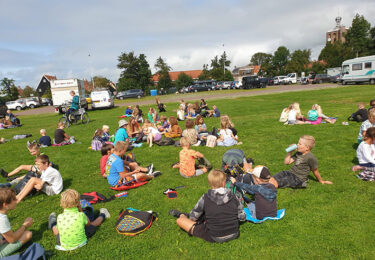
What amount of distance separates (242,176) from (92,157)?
619 cm

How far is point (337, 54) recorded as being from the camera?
62969mm

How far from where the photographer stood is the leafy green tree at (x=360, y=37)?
6088 cm

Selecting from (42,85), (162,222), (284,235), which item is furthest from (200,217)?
(42,85)

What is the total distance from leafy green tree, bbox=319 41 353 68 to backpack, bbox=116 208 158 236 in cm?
7191

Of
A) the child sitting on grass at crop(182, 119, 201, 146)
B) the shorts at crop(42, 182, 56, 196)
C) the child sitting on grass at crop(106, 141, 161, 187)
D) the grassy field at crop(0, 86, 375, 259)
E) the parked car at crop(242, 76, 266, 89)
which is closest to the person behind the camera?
the grassy field at crop(0, 86, 375, 259)

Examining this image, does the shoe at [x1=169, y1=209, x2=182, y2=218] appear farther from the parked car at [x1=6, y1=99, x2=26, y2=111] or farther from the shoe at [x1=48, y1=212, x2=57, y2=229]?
the parked car at [x1=6, y1=99, x2=26, y2=111]

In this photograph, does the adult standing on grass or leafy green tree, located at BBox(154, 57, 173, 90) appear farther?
leafy green tree, located at BBox(154, 57, 173, 90)

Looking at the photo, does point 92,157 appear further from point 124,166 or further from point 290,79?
point 290,79

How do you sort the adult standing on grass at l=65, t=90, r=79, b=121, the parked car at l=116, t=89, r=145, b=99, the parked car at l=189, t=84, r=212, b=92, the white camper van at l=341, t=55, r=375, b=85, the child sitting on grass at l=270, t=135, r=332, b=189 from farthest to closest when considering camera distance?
1. the parked car at l=189, t=84, r=212, b=92
2. the parked car at l=116, t=89, r=145, b=99
3. the white camper van at l=341, t=55, r=375, b=85
4. the adult standing on grass at l=65, t=90, r=79, b=121
5. the child sitting on grass at l=270, t=135, r=332, b=189

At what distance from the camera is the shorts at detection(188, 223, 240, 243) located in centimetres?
380

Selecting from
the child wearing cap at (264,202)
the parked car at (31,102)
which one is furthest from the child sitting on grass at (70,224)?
the parked car at (31,102)

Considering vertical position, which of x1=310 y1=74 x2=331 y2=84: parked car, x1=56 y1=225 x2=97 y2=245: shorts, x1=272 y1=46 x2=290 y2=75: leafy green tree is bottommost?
x1=56 y1=225 x2=97 y2=245: shorts

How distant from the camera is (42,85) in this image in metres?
73.4

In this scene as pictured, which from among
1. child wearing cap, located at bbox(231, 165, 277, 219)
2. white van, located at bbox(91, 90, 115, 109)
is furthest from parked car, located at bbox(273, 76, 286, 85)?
child wearing cap, located at bbox(231, 165, 277, 219)
